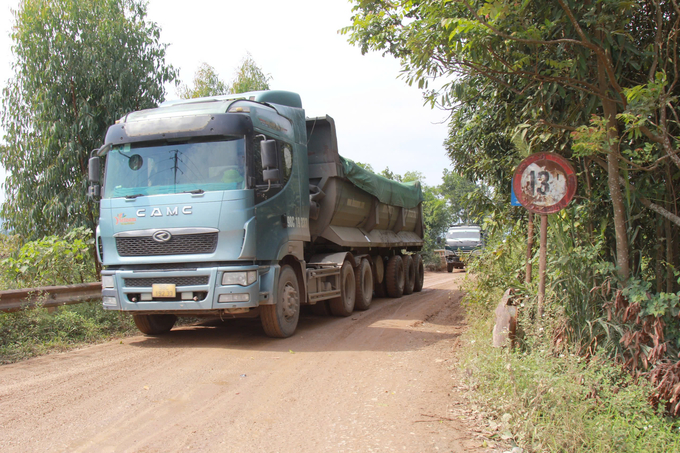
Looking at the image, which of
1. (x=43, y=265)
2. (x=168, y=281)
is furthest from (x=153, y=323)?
(x=43, y=265)

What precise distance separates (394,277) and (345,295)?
378 centimetres

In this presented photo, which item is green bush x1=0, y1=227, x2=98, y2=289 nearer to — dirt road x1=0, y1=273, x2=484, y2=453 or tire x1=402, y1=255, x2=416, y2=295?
dirt road x1=0, y1=273, x2=484, y2=453

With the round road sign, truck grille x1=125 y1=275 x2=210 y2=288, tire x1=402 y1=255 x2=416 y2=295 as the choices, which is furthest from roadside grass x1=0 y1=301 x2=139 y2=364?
tire x1=402 y1=255 x2=416 y2=295

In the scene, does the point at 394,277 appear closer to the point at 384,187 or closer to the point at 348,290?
the point at 384,187

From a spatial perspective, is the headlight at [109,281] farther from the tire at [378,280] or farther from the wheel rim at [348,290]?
the tire at [378,280]

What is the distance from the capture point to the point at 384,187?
13.5m

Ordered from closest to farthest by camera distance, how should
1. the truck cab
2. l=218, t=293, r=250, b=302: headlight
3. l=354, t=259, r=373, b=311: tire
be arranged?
l=218, t=293, r=250, b=302: headlight → l=354, t=259, r=373, b=311: tire → the truck cab

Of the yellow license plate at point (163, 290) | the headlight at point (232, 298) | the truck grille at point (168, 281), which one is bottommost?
the headlight at point (232, 298)

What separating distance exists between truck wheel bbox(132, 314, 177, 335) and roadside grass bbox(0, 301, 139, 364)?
Result: 0.46m

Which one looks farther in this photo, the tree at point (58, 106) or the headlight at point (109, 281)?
the tree at point (58, 106)

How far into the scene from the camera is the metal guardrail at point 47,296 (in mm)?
7926

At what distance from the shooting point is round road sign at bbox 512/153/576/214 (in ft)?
18.5

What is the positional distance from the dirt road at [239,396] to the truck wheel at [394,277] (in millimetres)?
5695

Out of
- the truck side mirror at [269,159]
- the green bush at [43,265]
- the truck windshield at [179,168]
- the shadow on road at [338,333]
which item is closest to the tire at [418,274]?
the shadow on road at [338,333]
